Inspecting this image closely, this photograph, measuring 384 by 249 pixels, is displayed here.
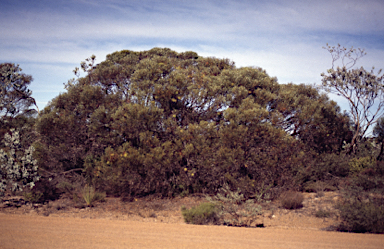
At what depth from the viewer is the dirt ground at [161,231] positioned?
19.9 ft

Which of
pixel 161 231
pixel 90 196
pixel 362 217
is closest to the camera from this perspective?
pixel 161 231

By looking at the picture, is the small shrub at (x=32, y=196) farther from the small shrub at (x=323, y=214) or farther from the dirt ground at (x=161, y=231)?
the small shrub at (x=323, y=214)

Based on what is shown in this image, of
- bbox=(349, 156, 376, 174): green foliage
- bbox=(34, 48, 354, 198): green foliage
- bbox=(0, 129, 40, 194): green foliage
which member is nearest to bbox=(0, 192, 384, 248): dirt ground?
bbox=(0, 129, 40, 194): green foliage

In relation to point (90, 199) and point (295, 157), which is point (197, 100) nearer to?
point (295, 157)

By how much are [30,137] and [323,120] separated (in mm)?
13182

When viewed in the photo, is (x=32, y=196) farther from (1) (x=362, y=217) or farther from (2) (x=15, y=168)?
(1) (x=362, y=217)

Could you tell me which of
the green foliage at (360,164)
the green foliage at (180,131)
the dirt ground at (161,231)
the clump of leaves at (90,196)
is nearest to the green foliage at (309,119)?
the green foliage at (180,131)

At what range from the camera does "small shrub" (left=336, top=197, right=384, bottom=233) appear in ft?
23.6

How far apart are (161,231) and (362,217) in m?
4.78

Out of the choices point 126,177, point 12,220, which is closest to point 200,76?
point 126,177

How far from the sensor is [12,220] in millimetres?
8078

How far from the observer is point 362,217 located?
23.8 feet

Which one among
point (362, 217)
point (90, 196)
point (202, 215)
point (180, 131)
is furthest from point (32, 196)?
point (362, 217)

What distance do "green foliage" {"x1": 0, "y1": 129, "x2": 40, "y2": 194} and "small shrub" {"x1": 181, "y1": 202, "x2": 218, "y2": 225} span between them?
222 inches
